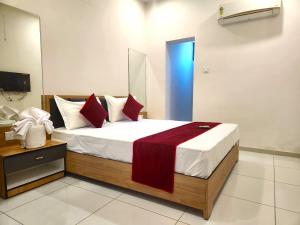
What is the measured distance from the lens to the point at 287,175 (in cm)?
255

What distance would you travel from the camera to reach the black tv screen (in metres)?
2.22

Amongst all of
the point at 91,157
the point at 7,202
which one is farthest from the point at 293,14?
the point at 7,202

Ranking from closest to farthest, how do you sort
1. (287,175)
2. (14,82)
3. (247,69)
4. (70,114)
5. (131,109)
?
(14,82)
(287,175)
(70,114)
(131,109)
(247,69)

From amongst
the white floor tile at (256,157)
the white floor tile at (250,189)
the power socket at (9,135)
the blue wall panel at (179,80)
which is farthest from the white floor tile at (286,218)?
the blue wall panel at (179,80)

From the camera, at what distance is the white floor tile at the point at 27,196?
1.84 m

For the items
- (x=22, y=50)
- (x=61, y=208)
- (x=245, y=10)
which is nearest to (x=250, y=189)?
(x=61, y=208)

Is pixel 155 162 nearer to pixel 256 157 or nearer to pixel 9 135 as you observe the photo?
pixel 9 135

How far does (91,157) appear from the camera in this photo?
7.36ft

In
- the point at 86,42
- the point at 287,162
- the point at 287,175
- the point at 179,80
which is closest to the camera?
the point at 287,175

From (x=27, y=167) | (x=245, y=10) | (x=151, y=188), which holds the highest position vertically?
(x=245, y=10)

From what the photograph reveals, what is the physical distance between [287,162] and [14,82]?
4.03 meters

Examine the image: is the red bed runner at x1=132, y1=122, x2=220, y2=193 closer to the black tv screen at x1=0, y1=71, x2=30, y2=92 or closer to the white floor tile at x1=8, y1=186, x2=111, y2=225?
the white floor tile at x1=8, y1=186, x2=111, y2=225

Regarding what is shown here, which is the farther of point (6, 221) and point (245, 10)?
point (245, 10)

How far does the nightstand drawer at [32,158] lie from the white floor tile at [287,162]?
3.12 meters
